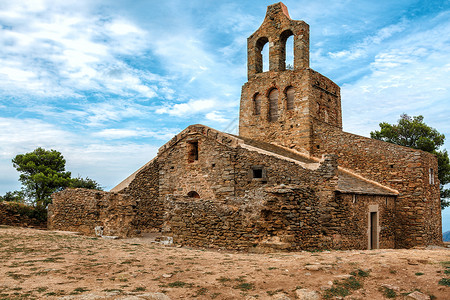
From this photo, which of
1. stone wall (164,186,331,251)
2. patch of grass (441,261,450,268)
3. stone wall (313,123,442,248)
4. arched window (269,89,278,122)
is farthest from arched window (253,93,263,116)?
patch of grass (441,261,450,268)

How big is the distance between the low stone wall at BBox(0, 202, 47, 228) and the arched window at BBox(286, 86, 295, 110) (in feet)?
46.5

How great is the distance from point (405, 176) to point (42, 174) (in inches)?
973

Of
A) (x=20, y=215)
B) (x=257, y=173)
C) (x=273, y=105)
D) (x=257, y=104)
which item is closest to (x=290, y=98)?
(x=273, y=105)

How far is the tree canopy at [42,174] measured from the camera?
2856cm

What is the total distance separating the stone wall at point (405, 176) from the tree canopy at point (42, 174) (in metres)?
21.4

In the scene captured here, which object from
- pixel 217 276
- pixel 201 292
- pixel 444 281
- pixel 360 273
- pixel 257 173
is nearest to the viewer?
pixel 201 292

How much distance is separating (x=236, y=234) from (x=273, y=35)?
14.0m

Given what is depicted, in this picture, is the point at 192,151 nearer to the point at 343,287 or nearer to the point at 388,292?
the point at 343,287

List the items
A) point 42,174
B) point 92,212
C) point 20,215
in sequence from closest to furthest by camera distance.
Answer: point 92,212, point 20,215, point 42,174

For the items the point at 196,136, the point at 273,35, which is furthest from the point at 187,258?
the point at 273,35

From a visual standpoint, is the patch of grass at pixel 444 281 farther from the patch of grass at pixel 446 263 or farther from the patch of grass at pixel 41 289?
the patch of grass at pixel 41 289

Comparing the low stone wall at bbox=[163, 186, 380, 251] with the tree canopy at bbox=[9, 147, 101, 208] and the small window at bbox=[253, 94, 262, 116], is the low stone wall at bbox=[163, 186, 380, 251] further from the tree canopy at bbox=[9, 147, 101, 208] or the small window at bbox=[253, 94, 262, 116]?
the tree canopy at bbox=[9, 147, 101, 208]

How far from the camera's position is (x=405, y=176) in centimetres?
1706

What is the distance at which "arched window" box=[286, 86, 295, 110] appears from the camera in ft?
70.0
